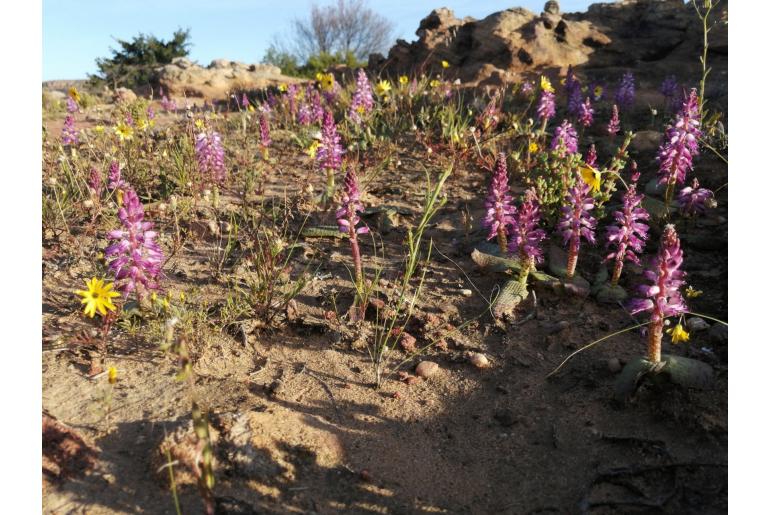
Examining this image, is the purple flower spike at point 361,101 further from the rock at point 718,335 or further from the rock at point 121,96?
the rock at point 718,335

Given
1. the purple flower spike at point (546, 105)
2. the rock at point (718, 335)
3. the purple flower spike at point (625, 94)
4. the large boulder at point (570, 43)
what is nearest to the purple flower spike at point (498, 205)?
the rock at point (718, 335)

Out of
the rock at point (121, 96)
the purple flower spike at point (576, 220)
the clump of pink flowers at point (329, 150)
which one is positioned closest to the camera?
the purple flower spike at point (576, 220)

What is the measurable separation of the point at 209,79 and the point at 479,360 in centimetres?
1331

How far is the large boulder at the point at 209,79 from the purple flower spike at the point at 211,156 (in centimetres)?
839

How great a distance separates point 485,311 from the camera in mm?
3586

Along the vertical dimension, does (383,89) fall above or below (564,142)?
above

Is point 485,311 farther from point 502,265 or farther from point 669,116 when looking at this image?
point 669,116

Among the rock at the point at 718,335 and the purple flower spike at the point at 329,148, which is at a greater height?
the purple flower spike at the point at 329,148

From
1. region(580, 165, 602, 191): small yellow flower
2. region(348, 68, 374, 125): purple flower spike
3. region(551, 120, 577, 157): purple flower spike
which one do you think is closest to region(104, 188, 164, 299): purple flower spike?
region(580, 165, 602, 191): small yellow flower

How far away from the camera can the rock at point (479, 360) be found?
3211mm

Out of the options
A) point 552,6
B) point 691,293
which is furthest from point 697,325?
point 552,6

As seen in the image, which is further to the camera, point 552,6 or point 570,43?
point 552,6

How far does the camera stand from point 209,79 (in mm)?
14328

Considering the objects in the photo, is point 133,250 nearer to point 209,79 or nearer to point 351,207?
point 351,207
